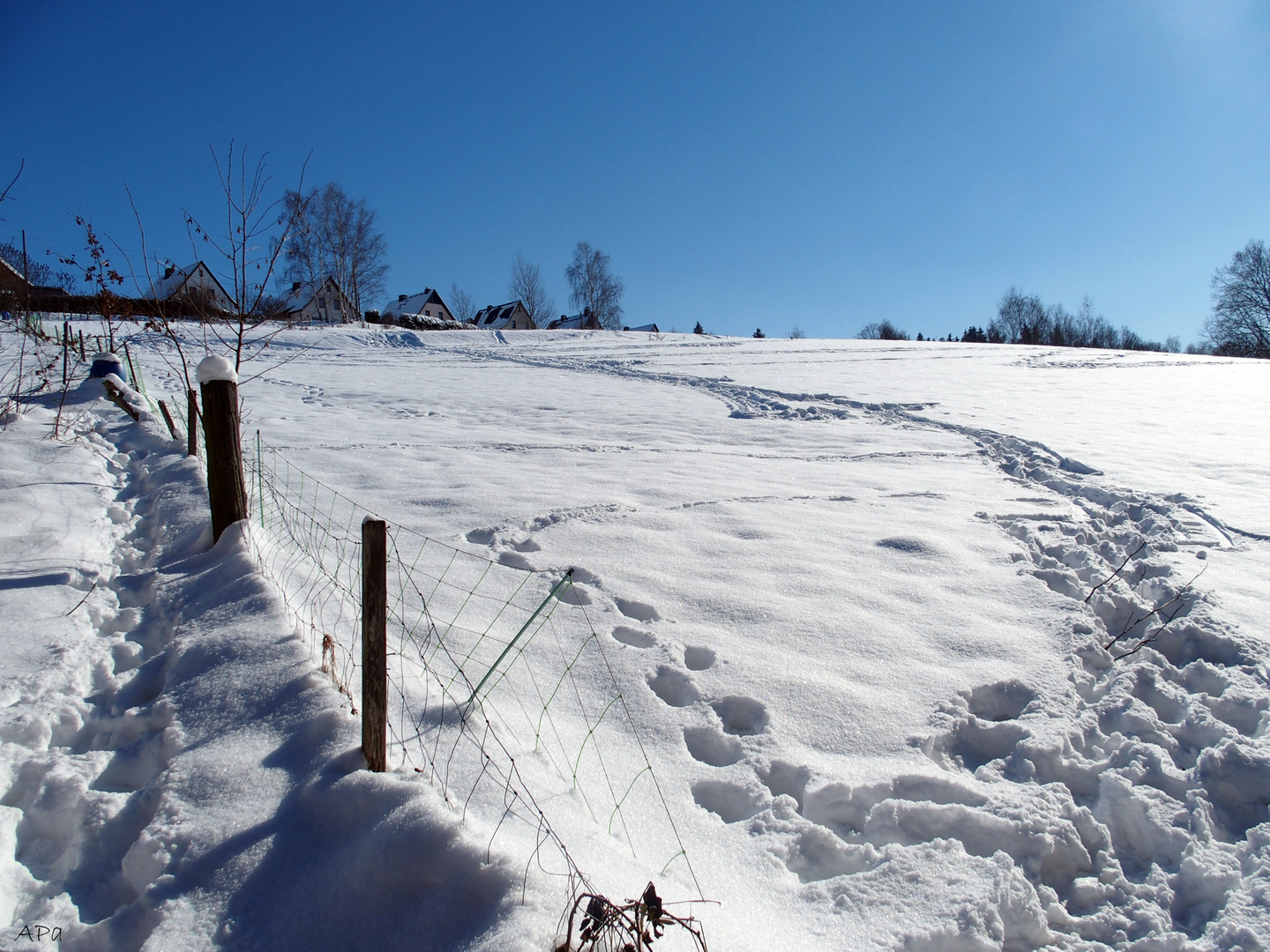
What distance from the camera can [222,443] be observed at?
329cm

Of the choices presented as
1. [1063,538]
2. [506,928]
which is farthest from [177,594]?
[1063,538]

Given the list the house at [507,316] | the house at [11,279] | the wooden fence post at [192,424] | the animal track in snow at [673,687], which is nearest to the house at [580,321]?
the house at [507,316]

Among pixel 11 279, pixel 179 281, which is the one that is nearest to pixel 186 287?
pixel 179 281

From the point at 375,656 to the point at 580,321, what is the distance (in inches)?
1942

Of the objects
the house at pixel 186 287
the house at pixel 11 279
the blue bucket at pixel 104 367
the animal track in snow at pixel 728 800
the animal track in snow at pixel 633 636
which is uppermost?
the house at pixel 11 279

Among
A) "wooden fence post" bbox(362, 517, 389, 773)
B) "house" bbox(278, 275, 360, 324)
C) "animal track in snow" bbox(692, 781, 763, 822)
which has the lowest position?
"animal track in snow" bbox(692, 781, 763, 822)

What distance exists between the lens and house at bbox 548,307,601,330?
42.5 meters

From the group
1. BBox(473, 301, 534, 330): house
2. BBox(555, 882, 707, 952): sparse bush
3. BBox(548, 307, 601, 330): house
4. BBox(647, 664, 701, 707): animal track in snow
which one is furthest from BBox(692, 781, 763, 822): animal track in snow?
BBox(473, 301, 534, 330): house

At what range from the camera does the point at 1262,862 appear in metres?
1.70

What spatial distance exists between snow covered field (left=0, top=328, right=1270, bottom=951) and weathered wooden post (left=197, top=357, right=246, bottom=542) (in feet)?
0.70

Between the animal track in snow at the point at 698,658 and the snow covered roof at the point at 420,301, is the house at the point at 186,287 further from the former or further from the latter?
the snow covered roof at the point at 420,301

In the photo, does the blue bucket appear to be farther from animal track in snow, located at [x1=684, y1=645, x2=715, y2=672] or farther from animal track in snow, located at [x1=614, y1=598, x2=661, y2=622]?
animal track in snow, located at [x1=684, y1=645, x2=715, y2=672]

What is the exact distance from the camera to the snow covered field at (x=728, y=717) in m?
1.52

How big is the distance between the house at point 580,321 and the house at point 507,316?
3.25 m
